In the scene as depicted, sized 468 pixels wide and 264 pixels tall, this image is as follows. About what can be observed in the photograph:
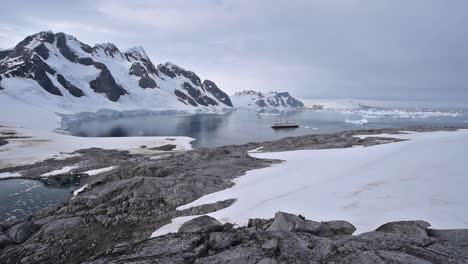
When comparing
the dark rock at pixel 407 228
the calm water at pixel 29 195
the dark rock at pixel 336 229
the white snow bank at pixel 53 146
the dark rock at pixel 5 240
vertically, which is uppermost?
the dark rock at pixel 407 228

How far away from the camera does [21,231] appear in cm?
1488

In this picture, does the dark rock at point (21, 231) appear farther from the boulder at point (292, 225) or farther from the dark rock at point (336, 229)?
the dark rock at point (336, 229)

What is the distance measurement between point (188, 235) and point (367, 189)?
9890 mm

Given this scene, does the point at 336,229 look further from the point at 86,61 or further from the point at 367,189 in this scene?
the point at 86,61

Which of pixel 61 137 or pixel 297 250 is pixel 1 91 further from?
pixel 297 250

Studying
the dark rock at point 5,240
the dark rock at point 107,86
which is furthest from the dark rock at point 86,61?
the dark rock at point 5,240

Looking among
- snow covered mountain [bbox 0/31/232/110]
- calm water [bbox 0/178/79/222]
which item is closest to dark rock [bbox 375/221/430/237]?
calm water [bbox 0/178/79/222]

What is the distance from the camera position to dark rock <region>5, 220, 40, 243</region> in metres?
14.6

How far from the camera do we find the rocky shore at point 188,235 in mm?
8500

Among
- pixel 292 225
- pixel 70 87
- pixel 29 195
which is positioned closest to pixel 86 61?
pixel 70 87

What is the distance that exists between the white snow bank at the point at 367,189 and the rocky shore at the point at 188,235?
1.19 meters

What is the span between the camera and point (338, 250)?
28.3 feet

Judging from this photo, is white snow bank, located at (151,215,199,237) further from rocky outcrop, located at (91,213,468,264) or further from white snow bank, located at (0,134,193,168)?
white snow bank, located at (0,134,193,168)

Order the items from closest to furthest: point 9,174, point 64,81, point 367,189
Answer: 1. point 367,189
2. point 9,174
3. point 64,81
